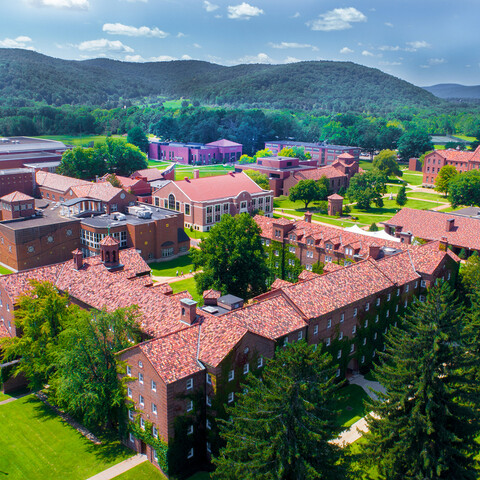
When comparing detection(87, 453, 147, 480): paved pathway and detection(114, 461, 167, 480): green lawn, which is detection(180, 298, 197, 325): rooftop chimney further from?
detection(114, 461, 167, 480): green lawn

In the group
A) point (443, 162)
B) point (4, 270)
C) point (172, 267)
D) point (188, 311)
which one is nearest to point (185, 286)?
point (172, 267)

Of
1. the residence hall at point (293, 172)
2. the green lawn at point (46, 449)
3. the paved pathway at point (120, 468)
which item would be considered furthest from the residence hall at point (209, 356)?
the residence hall at point (293, 172)

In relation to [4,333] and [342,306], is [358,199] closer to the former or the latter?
[342,306]

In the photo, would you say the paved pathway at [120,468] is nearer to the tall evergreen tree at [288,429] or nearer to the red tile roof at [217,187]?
the tall evergreen tree at [288,429]

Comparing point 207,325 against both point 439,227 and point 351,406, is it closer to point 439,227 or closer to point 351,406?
point 351,406

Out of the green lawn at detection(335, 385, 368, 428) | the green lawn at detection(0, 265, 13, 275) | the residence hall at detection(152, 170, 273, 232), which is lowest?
the green lawn at detection(335, 385, 368, 428)

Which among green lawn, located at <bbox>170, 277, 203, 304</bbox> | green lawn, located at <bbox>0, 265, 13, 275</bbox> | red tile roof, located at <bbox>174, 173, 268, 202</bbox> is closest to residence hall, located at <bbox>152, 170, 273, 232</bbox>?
red tile roof, located at <bbox>174, 173, 268, 202</bbox>
